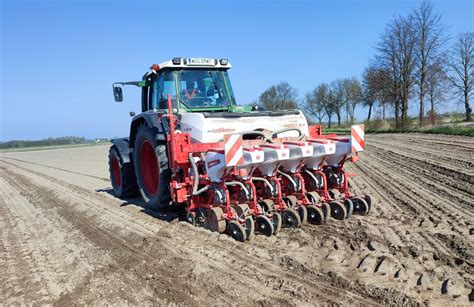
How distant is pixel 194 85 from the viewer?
750 centimetres

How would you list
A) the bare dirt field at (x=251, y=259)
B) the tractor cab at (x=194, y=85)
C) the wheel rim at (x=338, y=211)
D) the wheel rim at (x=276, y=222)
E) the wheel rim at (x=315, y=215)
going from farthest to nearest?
the tractor cab at (x=194, y=85), the wheel rim at (x=338, y=211), the wheel rim at (x=315, y=215), the wheel rim at (x=276, y=222), the bare dirt field at (x=251, y=259)

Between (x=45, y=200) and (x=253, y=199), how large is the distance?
6.36 metres

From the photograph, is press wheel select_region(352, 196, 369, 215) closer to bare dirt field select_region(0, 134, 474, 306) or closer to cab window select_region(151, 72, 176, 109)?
bare dirt field select_region(0, 134, 474, 306)

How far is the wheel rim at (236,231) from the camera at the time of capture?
508 cm

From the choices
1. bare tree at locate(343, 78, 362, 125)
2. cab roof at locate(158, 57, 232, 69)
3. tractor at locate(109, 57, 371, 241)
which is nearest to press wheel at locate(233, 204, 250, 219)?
tractor at locate(109, 57, 371, 241)

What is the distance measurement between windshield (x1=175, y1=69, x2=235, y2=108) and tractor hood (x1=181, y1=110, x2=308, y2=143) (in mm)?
1127

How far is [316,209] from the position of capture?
18.9 ft

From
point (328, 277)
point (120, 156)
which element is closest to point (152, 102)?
point (120, 156)

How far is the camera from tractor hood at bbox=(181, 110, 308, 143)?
234 inches

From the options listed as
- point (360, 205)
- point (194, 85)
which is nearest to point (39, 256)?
point (194, 85)

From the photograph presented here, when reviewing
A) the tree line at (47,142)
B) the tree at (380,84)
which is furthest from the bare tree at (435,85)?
the tree line at (47,142)

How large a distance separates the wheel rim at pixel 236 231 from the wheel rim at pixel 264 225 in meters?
0.33

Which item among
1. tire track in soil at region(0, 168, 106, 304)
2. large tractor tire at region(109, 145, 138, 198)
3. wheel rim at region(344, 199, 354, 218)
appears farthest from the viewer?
large tractor tire at region(109, 145, 138, 198)

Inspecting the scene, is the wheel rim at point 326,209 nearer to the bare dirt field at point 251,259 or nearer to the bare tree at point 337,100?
the bare dirt field at point 251,259
